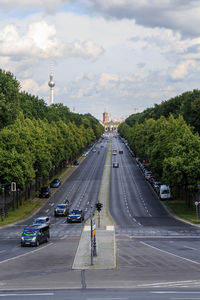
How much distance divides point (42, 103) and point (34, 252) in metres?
134

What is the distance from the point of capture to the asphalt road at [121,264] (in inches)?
1033

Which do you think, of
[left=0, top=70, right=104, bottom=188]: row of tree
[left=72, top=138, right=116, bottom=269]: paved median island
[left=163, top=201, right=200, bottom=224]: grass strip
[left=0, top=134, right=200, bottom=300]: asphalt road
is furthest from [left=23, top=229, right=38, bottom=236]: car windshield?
[left=163, top=201, right=200, bottom=224]: grass strip

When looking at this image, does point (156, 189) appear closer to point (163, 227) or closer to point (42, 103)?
point (163, 227)

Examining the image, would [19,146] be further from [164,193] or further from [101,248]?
[101,248]

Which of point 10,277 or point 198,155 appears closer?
point 10,277

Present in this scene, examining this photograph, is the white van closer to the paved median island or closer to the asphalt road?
the asphalt road

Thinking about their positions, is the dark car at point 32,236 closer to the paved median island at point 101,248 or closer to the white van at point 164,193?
the paved median island at point 101,248

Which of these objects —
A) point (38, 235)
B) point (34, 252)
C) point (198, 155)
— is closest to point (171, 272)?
point (34, 252)

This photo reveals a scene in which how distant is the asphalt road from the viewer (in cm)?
2623

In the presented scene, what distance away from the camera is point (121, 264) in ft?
113

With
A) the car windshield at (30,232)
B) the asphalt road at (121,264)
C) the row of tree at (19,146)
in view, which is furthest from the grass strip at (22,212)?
the car windshield at (30,232)

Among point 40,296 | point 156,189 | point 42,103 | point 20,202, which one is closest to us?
point 40,296

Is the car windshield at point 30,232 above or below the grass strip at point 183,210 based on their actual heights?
above

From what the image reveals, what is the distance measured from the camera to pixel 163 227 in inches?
2331
